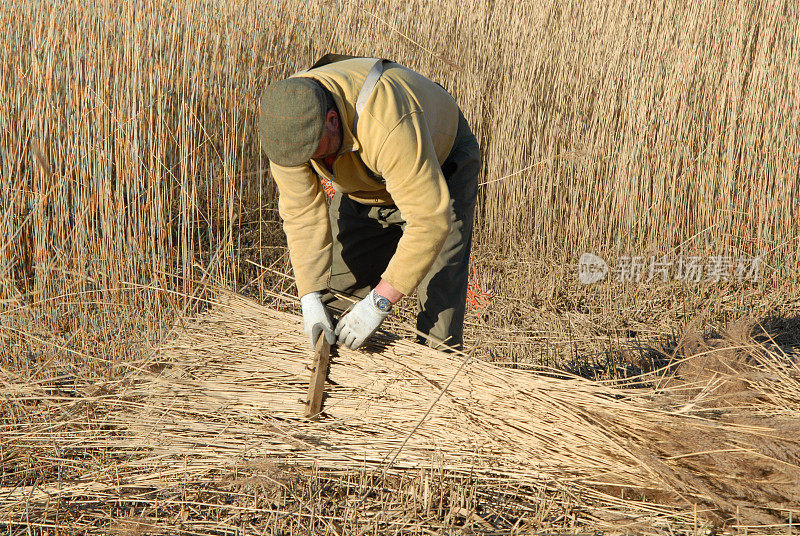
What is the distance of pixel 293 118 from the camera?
5.38ft

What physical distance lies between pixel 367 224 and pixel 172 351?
31.0 inches

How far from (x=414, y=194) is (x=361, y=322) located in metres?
0.39

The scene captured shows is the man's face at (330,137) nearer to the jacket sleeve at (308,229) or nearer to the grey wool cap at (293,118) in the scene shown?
the grey wool cap at (293,118)

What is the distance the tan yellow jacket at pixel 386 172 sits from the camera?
173 centimetres

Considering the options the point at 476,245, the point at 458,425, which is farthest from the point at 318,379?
the point at 476,245

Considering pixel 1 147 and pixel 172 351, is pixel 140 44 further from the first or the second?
pixel 172 351

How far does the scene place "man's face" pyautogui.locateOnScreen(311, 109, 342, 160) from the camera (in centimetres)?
170

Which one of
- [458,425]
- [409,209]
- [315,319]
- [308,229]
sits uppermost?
[409,209]

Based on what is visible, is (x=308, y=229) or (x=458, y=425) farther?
(x=308, y=229)

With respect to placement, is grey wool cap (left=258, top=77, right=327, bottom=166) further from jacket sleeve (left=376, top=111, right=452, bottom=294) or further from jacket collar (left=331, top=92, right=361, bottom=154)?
jacket sleeve (left=376, top=111, right=452, bottom=294)

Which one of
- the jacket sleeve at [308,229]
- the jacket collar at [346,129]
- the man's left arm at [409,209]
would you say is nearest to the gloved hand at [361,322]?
the man's left arm at [409,209]

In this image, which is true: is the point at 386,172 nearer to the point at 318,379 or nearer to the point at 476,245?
the point at 318,379

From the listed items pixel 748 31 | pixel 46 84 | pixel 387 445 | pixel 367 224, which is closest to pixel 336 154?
pixel 367 224

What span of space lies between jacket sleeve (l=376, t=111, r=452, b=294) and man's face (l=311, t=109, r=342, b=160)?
125 mm
